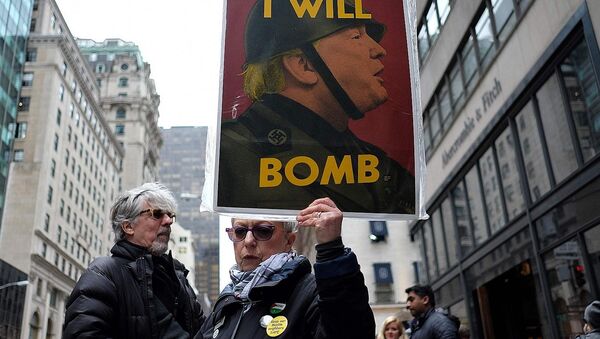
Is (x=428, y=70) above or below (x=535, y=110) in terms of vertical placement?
above

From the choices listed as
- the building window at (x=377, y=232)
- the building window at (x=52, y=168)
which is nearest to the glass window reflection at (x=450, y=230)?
the building window at (x=377, y=232)

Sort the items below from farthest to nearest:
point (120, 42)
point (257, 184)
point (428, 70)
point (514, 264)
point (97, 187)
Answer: point (120, 42) < point (97, 187) < point (428, 70) < point (514, 264) < point (257, 184)

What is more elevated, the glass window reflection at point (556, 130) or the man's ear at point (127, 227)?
the glass window reflection at point (556, 130)

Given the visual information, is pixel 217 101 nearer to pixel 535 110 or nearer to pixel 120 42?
pixel 535 110

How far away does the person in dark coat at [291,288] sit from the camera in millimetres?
2203

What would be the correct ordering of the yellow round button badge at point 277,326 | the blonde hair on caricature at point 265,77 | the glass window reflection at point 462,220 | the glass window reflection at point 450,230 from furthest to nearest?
1. the glass window reflection at point 450,230
2. the glass window reflection at point 462,220
3. the blonde hair on caricature at point 265,77
4. the yellow round button badge at point 277,326

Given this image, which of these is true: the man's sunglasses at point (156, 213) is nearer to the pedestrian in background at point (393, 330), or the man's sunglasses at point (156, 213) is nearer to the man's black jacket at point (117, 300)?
the man's black jacket at point (117, 300)

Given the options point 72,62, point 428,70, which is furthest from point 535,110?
point 72,62

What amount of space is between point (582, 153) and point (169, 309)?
869 centimetres

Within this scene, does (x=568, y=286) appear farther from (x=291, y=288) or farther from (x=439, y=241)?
(x=291, y=288)

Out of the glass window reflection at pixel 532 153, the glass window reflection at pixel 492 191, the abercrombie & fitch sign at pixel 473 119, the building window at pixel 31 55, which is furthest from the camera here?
the building window at pixel 31 55

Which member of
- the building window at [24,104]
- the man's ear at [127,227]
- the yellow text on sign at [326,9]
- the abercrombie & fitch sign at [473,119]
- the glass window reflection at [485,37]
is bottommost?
the man's ear at [127,227]

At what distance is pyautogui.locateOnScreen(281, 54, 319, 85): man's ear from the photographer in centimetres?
325

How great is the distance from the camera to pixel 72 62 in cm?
6869
